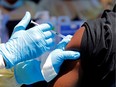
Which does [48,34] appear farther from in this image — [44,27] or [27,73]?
[27,73]

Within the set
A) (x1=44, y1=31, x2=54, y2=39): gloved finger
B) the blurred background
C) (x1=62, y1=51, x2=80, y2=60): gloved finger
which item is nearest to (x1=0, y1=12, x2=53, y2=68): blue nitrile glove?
(x1=44, y1=31, x2=54, y2=39): gloved finger

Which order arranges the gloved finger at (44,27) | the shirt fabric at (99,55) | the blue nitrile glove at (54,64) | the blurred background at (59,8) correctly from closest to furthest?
the shirt fabric at (99,55) → the blue nitrile glove at (54,64) → the gloved finger at (44,27) → the blurred background at (59,8)

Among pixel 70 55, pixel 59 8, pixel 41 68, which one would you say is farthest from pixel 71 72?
pixel 59 8

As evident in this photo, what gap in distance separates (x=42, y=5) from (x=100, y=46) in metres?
2.30

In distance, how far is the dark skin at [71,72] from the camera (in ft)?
3.59

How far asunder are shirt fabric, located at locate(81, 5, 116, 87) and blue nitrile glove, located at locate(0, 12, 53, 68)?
21 cm

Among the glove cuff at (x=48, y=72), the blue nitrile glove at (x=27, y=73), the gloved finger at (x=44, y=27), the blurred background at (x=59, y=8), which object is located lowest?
the blurred background at (x=59, y=8)

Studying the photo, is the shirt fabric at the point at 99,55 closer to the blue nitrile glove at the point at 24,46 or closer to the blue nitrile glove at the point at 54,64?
the blue nitrile glove at the point at 54,64

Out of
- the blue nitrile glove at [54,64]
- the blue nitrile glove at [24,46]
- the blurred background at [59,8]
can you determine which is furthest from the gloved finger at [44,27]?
the blurred background at [59,8]

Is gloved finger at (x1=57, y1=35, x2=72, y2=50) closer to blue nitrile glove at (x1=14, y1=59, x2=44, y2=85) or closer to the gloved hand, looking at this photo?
the gloved hand

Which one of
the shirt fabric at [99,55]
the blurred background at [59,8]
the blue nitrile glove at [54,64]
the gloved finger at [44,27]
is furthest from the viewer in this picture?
the blurred background at [59,8]

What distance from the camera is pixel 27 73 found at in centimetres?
124

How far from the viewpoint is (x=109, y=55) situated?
3.41ft

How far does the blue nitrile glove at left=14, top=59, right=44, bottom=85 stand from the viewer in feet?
4.07
